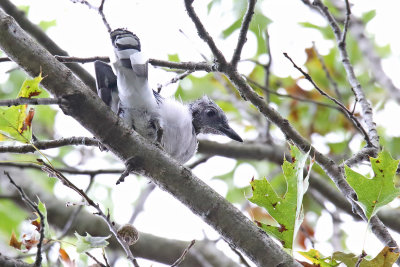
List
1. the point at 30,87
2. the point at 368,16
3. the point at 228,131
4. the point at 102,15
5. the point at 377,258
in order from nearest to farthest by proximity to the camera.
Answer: the point at 377,258, the point at 30,87, the point at 102,15, the point at 228,131, the point at 368,16

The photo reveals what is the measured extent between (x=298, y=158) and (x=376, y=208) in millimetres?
326

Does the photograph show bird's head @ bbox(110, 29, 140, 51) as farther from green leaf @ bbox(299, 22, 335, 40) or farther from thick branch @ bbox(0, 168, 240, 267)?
green leaf @ bbox(299, 22, 335, 40)

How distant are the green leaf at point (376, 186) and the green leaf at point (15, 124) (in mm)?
1196

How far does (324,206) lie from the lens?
4.05 metres

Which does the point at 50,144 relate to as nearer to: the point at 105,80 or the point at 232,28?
the point at 105,80

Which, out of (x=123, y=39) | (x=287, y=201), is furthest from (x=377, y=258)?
(x=123, y=39)

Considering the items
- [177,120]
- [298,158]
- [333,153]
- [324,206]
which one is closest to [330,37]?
[333,153]

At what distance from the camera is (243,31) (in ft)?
6.98

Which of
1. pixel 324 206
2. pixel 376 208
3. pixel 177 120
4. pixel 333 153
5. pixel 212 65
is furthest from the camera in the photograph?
pixel 333 153

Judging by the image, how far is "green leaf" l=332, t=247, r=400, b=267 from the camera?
171 centimetres

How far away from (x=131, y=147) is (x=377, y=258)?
0.96m

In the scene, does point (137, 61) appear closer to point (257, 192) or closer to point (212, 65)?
point (212, 65)

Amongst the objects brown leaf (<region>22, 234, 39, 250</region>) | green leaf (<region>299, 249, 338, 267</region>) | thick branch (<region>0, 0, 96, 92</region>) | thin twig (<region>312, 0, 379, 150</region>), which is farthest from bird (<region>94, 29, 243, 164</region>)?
thin twig (<region>312, 0, 379, 150</region>)

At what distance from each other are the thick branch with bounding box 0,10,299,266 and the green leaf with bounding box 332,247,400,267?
0.27 metres
